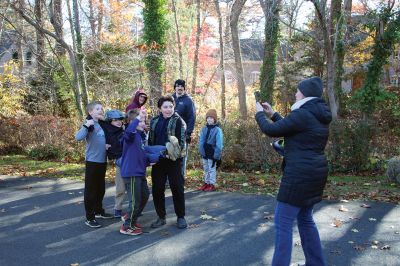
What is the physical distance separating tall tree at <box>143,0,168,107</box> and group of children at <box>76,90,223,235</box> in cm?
908

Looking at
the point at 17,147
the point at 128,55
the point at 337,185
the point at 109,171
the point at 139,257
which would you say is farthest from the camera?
the point at 128,55

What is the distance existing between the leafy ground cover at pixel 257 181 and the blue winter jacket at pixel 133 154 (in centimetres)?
309

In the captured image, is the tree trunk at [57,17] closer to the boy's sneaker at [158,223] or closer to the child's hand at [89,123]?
the child's hand at [89,123]

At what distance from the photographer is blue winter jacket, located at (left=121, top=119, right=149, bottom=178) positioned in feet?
16.9

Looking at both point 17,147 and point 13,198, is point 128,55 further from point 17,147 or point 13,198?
point 13,198

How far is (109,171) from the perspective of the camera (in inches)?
398

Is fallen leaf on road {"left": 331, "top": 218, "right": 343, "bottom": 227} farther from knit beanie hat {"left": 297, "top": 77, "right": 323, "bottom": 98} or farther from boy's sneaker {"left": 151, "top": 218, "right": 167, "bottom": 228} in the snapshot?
knit beanie hat {"left": 297, "top": 77, "right": 323, "bottom": 98}

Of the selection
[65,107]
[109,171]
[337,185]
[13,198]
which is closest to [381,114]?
[337,185]

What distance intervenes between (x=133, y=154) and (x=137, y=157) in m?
0.07

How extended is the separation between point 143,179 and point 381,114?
8.32 metres

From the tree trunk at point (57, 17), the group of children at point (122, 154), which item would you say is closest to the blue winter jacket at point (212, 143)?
the group of children at point (122, 154)

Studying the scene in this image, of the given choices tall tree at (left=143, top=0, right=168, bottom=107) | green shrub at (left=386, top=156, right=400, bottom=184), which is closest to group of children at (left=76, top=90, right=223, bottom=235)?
green shrub at (left=386, top=156, right=400, bottom=184)

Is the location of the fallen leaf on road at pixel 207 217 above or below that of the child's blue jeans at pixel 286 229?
below

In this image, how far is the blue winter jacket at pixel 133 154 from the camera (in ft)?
16.9
